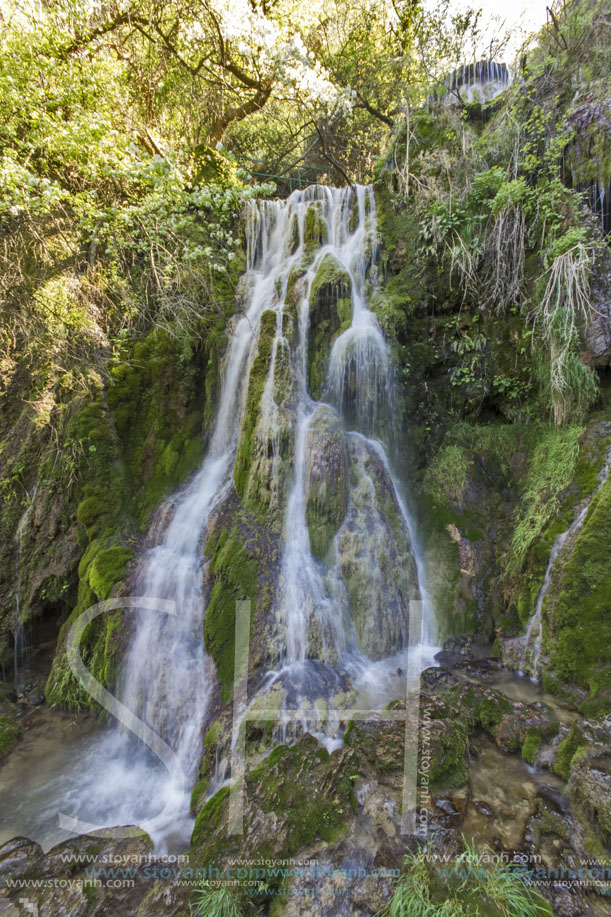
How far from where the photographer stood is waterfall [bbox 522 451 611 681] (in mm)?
3957

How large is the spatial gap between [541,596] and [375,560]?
1.91m

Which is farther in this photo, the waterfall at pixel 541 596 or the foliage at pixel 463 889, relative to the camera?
the waterfall at pixel 541 596

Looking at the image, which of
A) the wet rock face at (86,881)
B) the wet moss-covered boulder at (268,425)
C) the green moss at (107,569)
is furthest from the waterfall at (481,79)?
the wet rock face at (86,881)

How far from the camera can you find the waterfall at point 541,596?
13.0ft

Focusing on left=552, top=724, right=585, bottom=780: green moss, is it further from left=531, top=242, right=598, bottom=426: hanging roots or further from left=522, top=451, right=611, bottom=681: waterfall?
left=531, top=242, right=598, bottom=426: hanging roots

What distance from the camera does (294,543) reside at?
5.04 m

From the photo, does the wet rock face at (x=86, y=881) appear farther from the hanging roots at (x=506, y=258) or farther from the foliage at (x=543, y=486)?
the hanging roots at (x=506, y=258)

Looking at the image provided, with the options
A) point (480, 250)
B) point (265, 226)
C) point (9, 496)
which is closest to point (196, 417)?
point (9, 496)

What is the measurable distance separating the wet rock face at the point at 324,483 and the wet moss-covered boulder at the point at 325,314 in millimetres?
1264

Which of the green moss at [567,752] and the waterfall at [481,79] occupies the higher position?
the waterfall at [481,79]

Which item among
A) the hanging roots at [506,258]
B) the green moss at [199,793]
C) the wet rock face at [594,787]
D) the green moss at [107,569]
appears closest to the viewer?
the wet rock face at [594,787]

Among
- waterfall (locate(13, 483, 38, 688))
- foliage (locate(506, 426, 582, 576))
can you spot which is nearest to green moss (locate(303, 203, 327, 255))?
foliage (locate(506, 426, 582, 576))

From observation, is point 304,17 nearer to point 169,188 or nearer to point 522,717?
point 169,188

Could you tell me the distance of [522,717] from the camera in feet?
11.5
